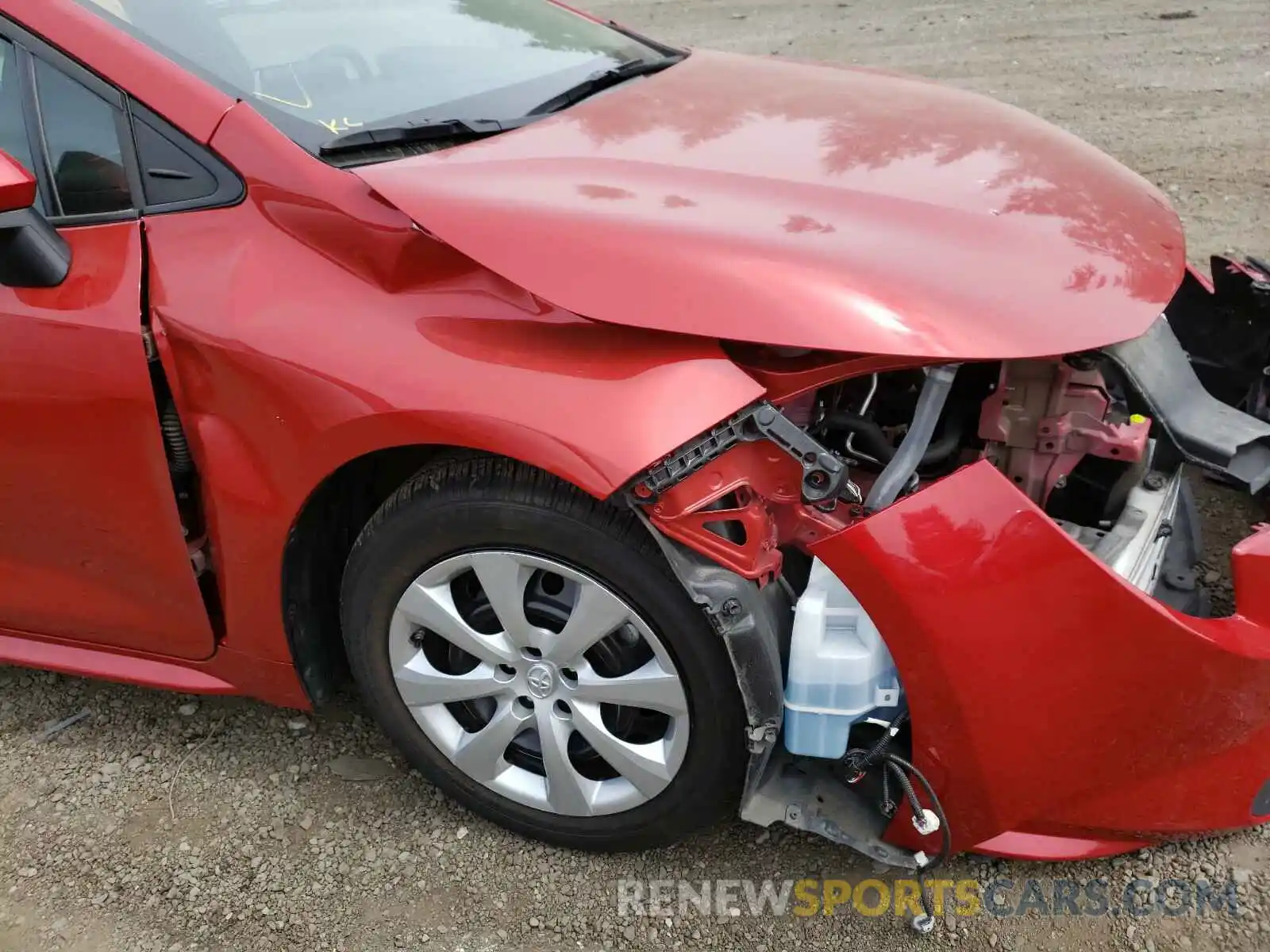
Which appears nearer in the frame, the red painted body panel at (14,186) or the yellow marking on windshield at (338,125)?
the red painted body panel at (14,186)

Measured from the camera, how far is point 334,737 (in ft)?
7.63

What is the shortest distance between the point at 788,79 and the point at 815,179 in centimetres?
77

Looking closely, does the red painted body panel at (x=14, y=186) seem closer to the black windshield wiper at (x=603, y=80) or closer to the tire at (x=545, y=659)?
the tire at (x=545, y=659)

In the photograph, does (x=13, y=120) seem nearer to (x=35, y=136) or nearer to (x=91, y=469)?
(x=35, y=136)

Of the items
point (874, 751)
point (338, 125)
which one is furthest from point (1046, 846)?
point (338, 125)

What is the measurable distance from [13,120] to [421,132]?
74 cm

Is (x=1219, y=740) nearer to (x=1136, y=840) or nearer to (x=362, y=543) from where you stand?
(x=1136, y=840)

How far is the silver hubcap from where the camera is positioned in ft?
5.61

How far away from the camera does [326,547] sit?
1909 mm

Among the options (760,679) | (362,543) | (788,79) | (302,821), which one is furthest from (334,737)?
(788,79)

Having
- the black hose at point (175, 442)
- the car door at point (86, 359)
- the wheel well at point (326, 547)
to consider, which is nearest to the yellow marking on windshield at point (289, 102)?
the car door at point (86, 359)

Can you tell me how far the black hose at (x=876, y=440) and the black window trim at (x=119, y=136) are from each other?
112cm

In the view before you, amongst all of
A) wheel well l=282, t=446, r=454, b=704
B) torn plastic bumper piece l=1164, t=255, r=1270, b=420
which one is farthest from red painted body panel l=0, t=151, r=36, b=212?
torn plastic bumper piece l=1164, t=255, r=1270, b=420

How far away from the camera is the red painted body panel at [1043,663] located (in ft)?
4.85
